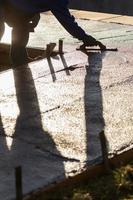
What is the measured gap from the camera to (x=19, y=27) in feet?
25.6

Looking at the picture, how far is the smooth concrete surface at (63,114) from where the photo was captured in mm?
4480

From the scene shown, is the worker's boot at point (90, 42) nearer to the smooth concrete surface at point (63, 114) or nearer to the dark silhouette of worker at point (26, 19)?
the dark silhouette of worker at point (26, 19)

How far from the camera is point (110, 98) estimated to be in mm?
6133

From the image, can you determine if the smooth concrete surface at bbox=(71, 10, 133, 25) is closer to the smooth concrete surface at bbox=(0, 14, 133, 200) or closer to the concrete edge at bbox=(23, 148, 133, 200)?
the smooth concrete surface at bbox=(0, 14, 133, 200)

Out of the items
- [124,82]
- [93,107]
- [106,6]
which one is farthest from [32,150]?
[106,6]

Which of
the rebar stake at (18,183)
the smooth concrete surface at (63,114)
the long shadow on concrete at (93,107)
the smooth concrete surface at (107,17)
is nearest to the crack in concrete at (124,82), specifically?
the smooth concrete surface at (63,114)

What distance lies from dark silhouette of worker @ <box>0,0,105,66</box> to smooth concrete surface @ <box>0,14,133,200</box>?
32 cm

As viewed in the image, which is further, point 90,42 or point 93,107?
point 90,42

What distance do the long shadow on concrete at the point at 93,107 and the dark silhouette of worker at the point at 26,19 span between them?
1.87 feet

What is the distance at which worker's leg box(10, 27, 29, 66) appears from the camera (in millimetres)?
7916

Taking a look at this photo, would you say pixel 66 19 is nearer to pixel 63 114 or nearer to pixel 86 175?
pixel 63 114

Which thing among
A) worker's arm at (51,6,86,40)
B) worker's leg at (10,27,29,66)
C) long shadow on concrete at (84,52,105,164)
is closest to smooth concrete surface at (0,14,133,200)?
long shadow on concrete at (84,52,105,164)

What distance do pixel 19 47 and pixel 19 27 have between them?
0.34 meters

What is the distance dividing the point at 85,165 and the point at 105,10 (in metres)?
15.7
